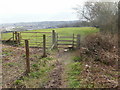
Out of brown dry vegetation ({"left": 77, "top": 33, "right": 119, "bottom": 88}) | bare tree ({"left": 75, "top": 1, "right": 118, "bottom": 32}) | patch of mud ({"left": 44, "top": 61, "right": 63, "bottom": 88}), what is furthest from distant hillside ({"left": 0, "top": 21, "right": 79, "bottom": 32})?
patch of mud ({"left": 44, "top": 61, "right": 63, "bottom": 88})

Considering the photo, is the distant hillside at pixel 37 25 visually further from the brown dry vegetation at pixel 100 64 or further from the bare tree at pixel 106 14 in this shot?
the brown dry vegetation at pixel 100 64

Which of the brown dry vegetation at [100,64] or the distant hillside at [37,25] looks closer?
the brown dry vegetation at [100,64]

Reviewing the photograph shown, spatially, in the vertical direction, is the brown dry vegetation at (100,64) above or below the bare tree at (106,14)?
below

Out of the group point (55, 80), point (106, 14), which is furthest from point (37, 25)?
point (55, 80)

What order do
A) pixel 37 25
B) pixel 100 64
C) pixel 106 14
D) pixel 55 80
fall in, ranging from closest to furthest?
pixel 55 80
pixel 100 64
pixel 106 14
pixel 37 25

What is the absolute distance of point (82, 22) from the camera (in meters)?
23.8

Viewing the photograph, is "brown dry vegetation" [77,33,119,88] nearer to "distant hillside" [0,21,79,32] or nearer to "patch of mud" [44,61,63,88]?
"patch of mud" [44,61,63,88]

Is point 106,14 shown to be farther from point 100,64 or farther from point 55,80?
point 55,80

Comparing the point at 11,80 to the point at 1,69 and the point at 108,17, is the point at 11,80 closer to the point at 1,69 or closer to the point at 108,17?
the point at 1,69

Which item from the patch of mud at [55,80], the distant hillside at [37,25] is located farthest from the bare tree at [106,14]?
the patch of mud at [55,80]

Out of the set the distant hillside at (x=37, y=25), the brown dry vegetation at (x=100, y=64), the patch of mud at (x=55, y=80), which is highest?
the distant hillside at (x=37, y=25)

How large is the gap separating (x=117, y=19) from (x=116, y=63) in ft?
31.4

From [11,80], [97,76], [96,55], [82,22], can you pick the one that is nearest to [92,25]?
[82,22]

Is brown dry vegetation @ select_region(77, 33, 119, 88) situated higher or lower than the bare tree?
lower
